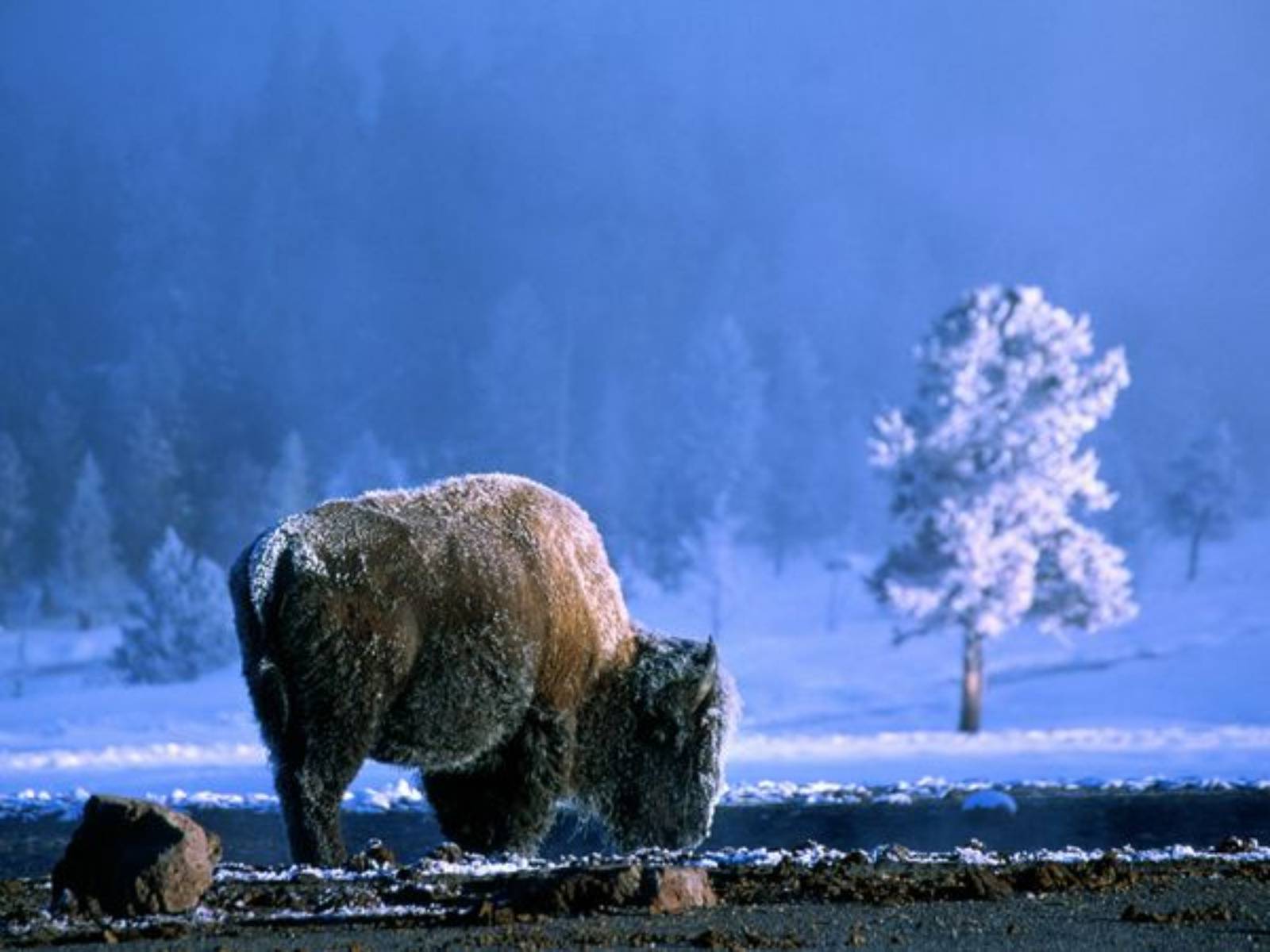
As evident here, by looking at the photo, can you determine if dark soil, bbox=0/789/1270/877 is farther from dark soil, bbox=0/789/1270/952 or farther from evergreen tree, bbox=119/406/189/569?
evergreen tree, bbox=119/406/189/569

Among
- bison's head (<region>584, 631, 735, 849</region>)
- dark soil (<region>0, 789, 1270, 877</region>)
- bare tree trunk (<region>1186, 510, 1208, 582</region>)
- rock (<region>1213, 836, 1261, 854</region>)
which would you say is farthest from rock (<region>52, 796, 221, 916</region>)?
bare tree trunk (<region>1186, 510, 1208, 582</region>)

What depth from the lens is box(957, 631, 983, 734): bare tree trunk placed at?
4719cm

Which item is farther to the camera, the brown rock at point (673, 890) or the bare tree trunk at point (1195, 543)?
the bare tree trunk at point (1195, 543)

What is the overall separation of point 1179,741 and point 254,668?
36968 millimetres

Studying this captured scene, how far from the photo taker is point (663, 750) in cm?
1335

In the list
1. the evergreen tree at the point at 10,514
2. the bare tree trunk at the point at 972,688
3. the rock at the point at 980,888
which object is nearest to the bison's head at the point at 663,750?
the rock at the point at 980,888

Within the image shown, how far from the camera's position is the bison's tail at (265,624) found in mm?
12164

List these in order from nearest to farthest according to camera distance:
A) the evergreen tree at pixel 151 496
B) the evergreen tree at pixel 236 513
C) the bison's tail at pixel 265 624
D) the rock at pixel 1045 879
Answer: the rock at pixel 1045 879 → the bison's tail at pixel 265 624 → the evergreen tree at pixel 236 513 → the evergreen tree at pixel 151 496

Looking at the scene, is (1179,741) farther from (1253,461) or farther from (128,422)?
(1253,461)

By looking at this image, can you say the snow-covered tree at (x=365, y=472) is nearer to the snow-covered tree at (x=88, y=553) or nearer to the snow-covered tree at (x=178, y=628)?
the snow-covered tree at (x=88, y=553)

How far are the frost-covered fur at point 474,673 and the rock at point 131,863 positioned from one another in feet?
8.11

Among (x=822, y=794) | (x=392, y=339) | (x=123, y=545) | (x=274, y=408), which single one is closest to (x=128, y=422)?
(x=123, y=545)

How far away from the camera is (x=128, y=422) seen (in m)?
110

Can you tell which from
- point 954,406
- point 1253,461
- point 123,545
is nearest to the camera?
point 954,406
